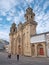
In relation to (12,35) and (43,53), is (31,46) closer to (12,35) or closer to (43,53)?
(43,53)

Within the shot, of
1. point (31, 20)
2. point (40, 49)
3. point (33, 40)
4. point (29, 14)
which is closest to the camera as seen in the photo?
point (40, 49)

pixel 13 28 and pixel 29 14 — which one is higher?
pixel 29 14

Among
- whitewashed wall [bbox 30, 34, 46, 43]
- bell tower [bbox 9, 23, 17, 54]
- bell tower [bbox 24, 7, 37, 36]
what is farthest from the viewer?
bell tower [bbox 9, 23, 17, 54]

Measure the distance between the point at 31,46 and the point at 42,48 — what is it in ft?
15.9

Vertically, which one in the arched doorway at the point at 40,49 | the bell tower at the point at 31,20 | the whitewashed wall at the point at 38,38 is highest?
the bell tower at the point at 31,20

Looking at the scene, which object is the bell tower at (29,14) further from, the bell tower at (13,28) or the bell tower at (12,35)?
the bell tower at (13,28)

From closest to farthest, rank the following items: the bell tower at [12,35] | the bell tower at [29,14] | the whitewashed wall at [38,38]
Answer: the whitewashed wall at [38,38], the bell tower at [29,14], the bell tower at [12,35]

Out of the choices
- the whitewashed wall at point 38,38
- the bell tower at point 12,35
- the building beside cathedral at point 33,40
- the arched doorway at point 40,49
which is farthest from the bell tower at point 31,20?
the bell tower at point 12,35

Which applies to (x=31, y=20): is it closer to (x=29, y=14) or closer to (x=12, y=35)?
(x=29, y=14)

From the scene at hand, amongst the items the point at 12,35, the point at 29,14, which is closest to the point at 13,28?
the point at 12,35

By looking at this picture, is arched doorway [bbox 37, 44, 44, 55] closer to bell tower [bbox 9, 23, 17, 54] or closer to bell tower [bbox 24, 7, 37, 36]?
bell tower [bbox 24, 7, 37, 36]

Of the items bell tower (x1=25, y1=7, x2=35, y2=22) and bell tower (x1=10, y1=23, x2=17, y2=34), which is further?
bell tower (x1=10, y1=23, x2=17, y2=34)

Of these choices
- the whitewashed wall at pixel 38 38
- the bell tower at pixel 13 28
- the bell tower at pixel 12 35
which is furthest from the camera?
the bell tower at pixel 13 28

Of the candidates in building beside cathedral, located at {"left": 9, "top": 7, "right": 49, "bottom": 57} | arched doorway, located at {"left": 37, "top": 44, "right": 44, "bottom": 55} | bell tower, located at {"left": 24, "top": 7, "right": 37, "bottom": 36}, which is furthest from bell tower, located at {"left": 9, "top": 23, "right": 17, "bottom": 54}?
arched doorway, located at {"left": 37, "top": 44, "right": 44, "bottom": 55}
